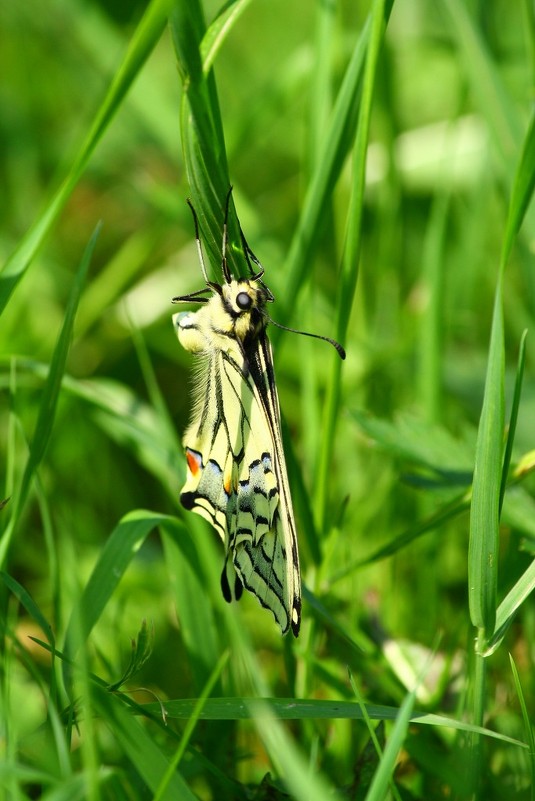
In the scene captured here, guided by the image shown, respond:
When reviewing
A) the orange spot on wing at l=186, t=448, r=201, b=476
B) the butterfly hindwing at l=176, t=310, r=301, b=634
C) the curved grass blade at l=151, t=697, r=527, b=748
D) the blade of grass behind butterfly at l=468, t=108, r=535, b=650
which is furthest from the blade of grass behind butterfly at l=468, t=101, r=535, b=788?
the orange spot on wing at l=186, t=448, r=201, b=476

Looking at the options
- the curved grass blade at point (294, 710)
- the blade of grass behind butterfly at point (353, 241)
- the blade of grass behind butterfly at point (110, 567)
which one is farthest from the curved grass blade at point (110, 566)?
the blade of grass behind butterfly at point (353, 241)

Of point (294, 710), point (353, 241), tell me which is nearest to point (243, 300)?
point (353, 241)

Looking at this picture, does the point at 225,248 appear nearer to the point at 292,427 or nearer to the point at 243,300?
the point at 243,300

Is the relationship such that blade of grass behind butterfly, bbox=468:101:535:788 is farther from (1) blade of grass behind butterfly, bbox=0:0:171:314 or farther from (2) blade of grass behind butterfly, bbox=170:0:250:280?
(1) blade of grass behind butterfly, bbox=0:0:171:314

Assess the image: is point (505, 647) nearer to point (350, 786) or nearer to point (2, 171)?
point (350, 786)

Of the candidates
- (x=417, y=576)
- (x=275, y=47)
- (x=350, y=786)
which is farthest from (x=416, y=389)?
(x=275, y=47)
